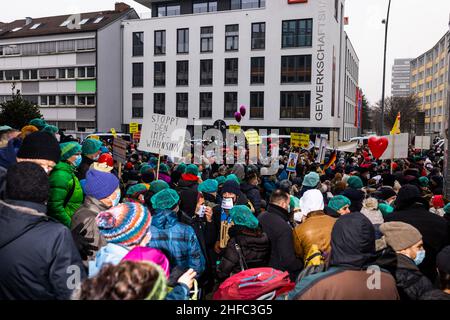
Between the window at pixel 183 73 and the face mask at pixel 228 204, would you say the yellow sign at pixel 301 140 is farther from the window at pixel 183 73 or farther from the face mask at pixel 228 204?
the window at pixel 183 73

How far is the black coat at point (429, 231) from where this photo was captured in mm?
4406

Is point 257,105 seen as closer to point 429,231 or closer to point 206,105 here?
point 206,105

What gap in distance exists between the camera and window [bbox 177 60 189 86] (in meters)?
42.5

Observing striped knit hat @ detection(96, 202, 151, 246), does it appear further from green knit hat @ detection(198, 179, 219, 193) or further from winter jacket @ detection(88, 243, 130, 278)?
green knit hat @ detection(198, 179, 219, 193)

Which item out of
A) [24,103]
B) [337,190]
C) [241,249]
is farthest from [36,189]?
[24,103]

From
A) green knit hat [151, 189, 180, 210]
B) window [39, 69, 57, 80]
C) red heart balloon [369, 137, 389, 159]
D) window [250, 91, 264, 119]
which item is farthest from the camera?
window [39, 69, 57, 80]

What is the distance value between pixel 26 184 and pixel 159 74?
42174mm

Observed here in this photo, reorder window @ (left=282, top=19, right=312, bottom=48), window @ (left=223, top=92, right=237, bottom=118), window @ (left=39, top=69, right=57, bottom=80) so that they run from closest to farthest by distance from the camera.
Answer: window @ (left=282, top=19, right=312, bottom=48) < window @ (left=223, top=92, right=237, bottom=118) < window @ (left=39, top=69, right=57, bottom=80)

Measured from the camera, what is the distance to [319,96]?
38.1 m

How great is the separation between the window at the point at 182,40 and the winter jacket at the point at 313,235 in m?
39.9

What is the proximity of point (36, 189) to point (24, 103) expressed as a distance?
102 ft

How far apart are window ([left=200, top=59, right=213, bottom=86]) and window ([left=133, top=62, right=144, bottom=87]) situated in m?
6.54

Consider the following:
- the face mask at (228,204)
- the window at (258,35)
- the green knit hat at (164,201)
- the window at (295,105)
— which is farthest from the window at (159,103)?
the green knit hat at (164,201)

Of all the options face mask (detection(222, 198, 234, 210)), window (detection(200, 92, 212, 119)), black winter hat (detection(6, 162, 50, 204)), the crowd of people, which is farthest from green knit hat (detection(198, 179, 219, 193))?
window (detection(200, 92, 212, 119))
